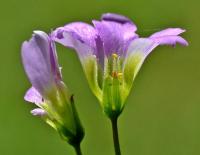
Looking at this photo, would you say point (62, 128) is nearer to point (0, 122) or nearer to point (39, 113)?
point (39, 113)

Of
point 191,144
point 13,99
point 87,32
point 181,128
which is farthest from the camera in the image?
point 13,99

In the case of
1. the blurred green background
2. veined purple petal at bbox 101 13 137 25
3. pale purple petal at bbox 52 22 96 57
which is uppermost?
veined purple petal at bbox 101 13 137 25

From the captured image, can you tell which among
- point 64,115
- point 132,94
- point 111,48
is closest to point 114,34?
point 111,48

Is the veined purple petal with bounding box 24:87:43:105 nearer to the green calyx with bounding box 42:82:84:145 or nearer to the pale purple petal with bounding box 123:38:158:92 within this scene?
the green calyx with bounding box 42:82:84:145

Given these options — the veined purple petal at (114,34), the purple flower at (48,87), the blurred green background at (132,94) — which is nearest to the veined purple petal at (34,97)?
the purple flower at (48,87)

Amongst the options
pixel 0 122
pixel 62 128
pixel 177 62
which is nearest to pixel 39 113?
pixel 62 128

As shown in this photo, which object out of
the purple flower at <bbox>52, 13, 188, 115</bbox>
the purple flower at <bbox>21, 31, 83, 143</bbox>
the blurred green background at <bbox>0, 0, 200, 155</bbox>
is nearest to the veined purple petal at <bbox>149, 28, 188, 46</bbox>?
the purple flower at <bbox>52, 13, 188, 115</bbox>

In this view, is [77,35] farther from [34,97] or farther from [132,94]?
[132,94]
